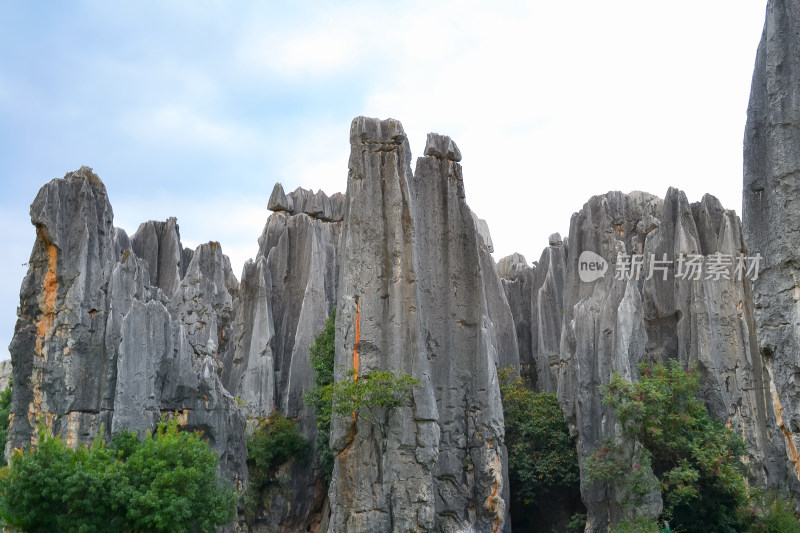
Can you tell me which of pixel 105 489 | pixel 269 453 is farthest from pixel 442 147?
pixel 105 489

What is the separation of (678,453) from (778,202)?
51.9 ft

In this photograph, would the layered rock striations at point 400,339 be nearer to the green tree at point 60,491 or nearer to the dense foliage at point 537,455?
the dense foliage at point 537,455

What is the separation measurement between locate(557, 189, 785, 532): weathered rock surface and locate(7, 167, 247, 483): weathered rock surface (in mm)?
12487

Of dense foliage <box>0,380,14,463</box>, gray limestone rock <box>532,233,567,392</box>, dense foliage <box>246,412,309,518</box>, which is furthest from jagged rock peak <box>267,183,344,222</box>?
dense foliage <box>0,380,14,463</box>

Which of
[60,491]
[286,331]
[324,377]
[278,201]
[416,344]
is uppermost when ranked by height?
[278,201]

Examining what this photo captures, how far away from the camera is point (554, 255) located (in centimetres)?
4144

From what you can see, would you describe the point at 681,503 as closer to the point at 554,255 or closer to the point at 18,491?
the point at 554,255

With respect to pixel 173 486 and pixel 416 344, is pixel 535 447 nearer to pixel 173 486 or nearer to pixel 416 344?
pixel 416 344

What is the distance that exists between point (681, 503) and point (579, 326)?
693cm

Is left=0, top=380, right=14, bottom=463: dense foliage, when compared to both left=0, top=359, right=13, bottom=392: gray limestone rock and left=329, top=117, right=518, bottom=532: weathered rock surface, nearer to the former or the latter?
left=0, top=359, right=13, bottom=392: gray limestone rock

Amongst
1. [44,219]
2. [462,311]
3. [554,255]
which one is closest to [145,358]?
[44,219]

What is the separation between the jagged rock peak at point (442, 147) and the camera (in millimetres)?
30797

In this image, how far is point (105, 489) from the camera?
21.7m

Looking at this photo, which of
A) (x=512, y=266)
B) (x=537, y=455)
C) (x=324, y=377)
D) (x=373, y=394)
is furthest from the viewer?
(x=512, y=266)
